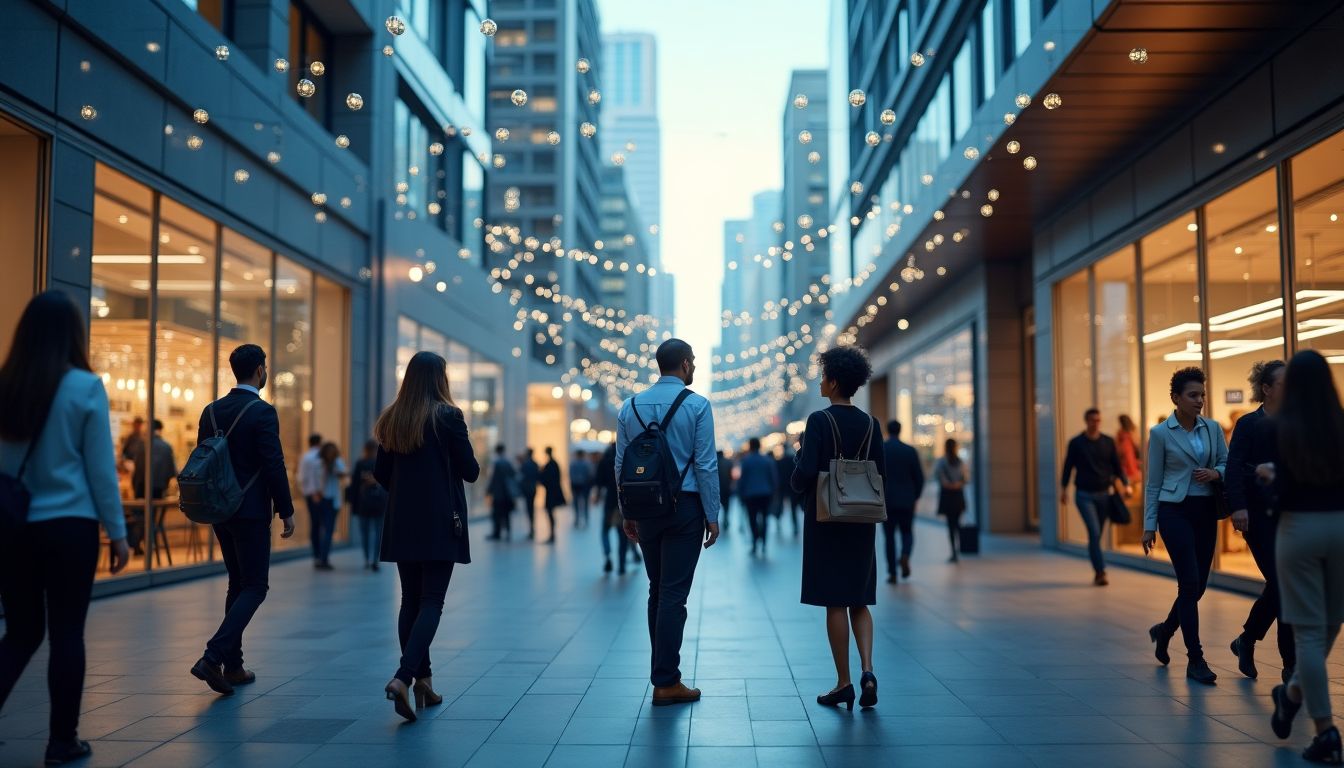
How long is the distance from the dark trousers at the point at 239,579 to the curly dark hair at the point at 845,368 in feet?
10.7

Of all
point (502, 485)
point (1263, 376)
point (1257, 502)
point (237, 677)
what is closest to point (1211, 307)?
point (1263, 376)

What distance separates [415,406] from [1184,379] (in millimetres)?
4560

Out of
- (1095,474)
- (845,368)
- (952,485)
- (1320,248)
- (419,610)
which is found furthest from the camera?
(952,485)

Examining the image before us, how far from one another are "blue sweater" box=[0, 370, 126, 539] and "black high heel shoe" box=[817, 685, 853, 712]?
3504 millimetres

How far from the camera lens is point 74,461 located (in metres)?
4.70

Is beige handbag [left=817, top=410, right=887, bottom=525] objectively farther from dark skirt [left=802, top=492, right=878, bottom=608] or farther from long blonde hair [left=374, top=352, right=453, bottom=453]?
long blonde hair [left=374, top=352, right=453, bottom=453]

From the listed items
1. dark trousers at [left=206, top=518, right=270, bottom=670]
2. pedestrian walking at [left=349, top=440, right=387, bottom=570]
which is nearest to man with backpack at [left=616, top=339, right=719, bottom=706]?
dark trousers at [left=206, top=518, right=270, bottom=670]

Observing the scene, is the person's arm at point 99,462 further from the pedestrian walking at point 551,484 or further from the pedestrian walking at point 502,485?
the pedestrian walking at point 551,484

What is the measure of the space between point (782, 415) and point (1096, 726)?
87.9 metres

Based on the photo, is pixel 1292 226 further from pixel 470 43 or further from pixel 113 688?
pixel 470 43

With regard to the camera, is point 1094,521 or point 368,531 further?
point 368,531

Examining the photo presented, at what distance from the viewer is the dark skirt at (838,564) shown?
19.7 ft

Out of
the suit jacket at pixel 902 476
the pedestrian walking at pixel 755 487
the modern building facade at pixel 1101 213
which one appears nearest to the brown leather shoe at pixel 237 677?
the suit jacket at pixel 902 476

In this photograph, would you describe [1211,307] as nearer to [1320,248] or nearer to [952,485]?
[1320,248]
